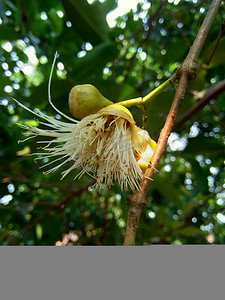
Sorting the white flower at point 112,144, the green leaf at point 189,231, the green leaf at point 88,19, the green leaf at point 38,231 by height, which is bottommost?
the green leaf at point 38,231

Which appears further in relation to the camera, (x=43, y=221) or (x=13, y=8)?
(x=43, y=221)

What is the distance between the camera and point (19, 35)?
3.42ft

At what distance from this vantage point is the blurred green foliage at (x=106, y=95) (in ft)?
2.74

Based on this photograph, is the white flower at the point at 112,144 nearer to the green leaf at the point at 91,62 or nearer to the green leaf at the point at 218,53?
the green leaf at the point at 91,62

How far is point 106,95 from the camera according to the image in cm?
72

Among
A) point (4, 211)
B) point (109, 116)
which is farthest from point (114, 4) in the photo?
point (4, 211)

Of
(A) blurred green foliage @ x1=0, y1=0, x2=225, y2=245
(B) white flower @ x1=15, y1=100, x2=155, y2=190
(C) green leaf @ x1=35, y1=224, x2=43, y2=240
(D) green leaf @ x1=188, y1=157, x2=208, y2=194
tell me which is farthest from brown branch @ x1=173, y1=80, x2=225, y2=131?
(C) green leaf @ x1=35, y1=224, x2=43, y2=240

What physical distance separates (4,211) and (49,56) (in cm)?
67

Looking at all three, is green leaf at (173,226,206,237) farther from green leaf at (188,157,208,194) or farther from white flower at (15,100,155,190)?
white flower at (15,100,155,190)

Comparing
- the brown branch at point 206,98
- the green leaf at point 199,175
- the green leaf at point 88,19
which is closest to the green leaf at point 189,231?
the green leaf at point 199,175

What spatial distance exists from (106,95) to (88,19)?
0.26m

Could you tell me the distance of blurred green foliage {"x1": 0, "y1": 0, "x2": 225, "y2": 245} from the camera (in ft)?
2.74

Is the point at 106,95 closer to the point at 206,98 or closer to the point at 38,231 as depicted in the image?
the point at 206,98

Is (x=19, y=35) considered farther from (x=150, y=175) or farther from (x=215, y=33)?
(x=150, y=175)
